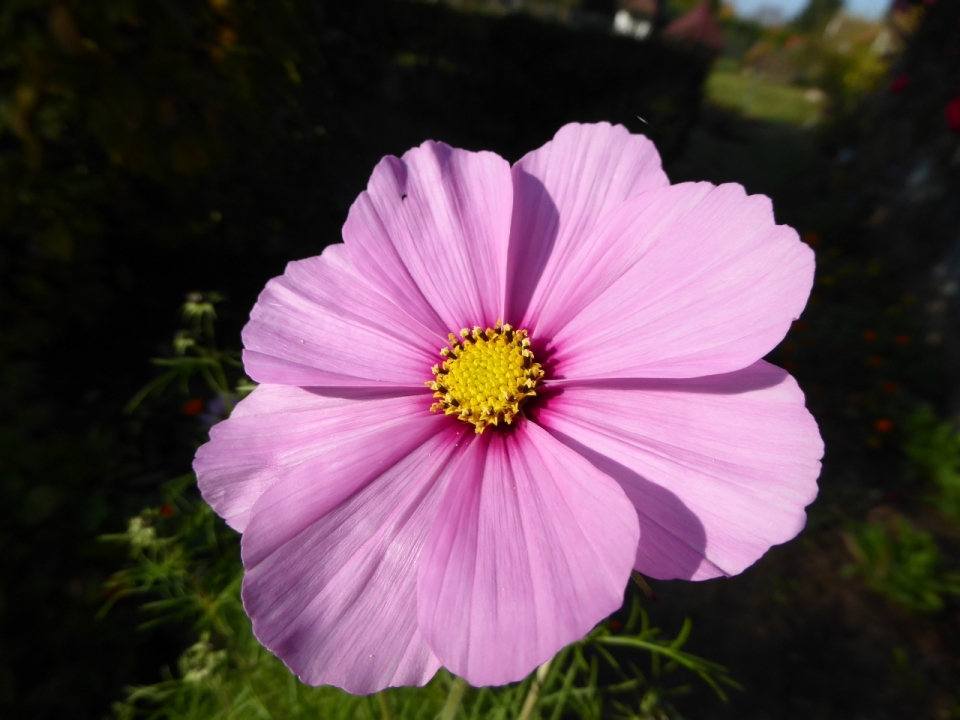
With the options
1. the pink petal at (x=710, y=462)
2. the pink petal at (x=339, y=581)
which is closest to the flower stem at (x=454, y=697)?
the pink petal at (x=339, y=581)

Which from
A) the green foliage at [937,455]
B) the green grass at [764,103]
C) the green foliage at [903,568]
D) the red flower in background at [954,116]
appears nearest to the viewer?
the green foliage at [903,568]

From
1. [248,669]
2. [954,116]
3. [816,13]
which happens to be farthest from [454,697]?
[816,13]

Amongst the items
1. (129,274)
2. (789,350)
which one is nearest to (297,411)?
(129,274)

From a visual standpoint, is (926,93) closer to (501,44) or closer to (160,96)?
(501,44)

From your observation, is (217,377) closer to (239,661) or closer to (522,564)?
(239,661)

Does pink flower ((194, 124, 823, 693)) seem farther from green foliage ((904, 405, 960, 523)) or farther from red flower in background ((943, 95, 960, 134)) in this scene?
red flower in background ((943, 95, 960, 134))

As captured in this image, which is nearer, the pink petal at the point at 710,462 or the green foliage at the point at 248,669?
the pink petal at the point at 710,462

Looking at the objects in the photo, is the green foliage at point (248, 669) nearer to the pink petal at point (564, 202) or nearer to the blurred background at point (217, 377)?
the blurred background at point (217, 377)
